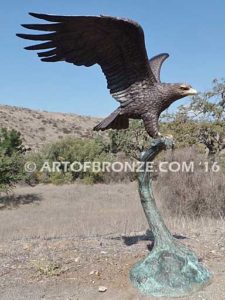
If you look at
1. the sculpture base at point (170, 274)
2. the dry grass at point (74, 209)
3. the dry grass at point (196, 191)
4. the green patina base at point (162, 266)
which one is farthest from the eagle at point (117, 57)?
the dry grass at point (196, 191)

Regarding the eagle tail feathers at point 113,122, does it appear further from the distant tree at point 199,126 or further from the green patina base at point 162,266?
the distant tree at point 199,126

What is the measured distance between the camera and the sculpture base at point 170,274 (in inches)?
175

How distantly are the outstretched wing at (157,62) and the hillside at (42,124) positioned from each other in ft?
109

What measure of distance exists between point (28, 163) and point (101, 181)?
3778 mm

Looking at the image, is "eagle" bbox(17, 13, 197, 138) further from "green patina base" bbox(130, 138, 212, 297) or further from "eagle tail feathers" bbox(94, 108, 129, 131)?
"green patina base" bbox(130, 138, 212, 297)

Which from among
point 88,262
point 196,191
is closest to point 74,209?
point 196,191

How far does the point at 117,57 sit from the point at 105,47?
0.18 meters

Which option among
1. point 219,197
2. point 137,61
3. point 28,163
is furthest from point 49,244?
point 28,163

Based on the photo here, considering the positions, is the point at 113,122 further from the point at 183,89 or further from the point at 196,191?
the point at 196,191

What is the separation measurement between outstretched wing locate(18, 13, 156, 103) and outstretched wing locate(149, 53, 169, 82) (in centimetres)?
43

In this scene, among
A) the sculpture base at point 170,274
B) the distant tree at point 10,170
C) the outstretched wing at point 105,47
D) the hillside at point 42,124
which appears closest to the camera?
the outstretched wing at point 105,47

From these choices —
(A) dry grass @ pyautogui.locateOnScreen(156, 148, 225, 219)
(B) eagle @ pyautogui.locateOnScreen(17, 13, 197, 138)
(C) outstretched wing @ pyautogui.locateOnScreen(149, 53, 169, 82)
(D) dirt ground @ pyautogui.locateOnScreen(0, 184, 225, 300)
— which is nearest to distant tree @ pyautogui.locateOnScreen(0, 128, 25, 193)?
(A) dry grass @ pyautogui.locateOnScreen(156, 148, 225, 219)

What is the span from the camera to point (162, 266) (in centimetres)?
464

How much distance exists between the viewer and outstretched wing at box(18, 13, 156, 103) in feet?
13.1
